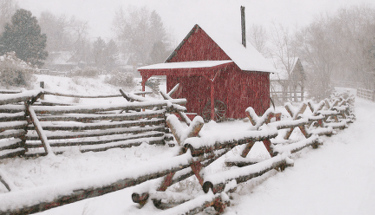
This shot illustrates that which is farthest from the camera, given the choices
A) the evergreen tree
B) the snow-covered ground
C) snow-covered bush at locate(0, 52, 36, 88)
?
the evergreen tree

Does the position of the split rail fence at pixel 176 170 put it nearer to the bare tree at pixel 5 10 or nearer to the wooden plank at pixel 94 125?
the wooden plank at pixel 94 125

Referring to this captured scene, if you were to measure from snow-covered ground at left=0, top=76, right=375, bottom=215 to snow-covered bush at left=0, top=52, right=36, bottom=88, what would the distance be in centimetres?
1464

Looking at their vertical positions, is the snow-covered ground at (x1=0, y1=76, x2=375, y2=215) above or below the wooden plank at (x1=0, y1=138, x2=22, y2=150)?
below

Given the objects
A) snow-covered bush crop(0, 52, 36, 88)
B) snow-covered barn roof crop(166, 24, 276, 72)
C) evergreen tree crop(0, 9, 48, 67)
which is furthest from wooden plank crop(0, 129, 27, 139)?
evergreen tree crop(0, 9, 48, 67)

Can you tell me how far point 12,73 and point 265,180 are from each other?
721 inches

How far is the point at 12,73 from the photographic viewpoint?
18188mm

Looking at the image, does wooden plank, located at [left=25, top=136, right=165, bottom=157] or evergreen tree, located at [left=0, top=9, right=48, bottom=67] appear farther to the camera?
evergreen tree, located at [left=0, top=9, right=48, bottom=67]

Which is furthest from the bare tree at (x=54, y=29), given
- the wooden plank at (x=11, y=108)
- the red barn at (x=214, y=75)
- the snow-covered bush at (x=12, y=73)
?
the wooden plank at (x=11, y=108)

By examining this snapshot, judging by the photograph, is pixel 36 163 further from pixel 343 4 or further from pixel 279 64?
pixel 343 4

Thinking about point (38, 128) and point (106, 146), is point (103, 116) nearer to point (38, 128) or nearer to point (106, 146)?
point (106, 146)

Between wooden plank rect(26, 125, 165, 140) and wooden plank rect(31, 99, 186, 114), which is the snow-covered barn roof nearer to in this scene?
wooden plank rect(26, 125, 165, 140)

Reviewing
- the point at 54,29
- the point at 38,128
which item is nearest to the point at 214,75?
the point at 38,128

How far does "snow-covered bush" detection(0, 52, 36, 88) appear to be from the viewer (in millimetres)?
17891

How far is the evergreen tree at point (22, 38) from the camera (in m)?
32.6
